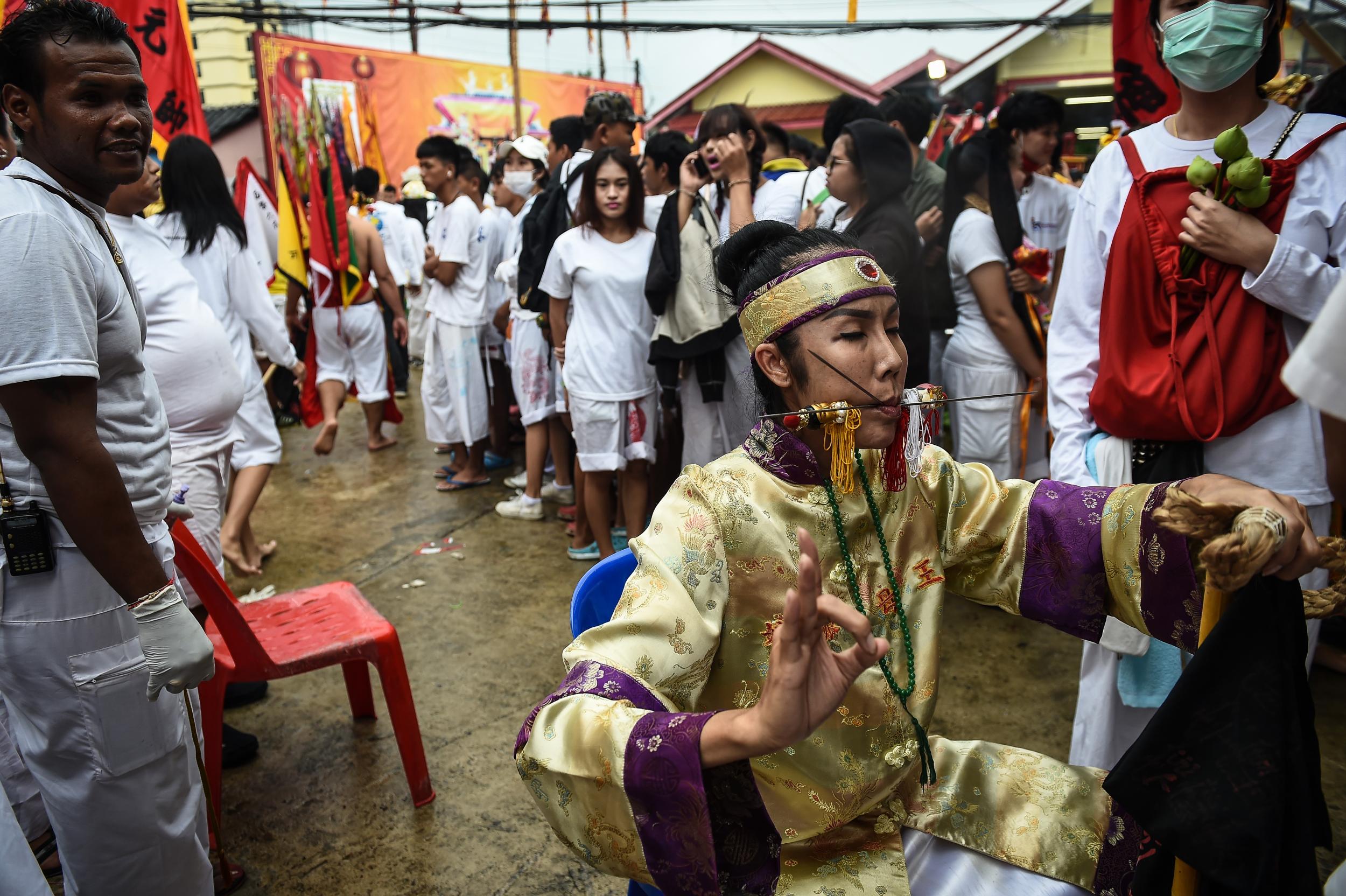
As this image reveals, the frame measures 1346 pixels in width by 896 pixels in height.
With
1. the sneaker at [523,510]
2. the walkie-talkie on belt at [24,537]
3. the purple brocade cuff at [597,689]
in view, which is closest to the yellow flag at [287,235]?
the sneaker at [523,510]

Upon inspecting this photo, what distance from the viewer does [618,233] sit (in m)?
4.22

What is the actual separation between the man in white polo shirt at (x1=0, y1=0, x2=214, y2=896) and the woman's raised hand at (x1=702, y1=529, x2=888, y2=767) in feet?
3.72

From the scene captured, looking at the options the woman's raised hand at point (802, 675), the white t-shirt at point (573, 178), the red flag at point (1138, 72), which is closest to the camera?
the woman's raised hand at point (802, 675)

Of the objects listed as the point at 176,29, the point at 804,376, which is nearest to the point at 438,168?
the point at 176,29

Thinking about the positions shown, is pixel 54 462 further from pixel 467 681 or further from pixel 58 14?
pixel 467 681

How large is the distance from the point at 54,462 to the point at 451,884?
4.94ft

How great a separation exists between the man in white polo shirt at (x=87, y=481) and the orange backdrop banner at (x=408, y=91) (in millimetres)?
9945

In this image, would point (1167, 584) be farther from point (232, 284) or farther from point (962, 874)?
point (232, 284)

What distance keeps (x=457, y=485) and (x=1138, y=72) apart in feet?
14.5

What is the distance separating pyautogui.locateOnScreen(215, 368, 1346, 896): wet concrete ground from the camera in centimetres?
247

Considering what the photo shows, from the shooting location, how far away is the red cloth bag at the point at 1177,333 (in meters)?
1.89

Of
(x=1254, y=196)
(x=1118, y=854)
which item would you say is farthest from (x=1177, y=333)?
(x=1118, y=854)

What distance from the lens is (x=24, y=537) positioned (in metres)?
1.62

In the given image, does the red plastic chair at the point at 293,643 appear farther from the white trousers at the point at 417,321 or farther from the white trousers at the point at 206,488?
the white trousers at the point at 417,321
